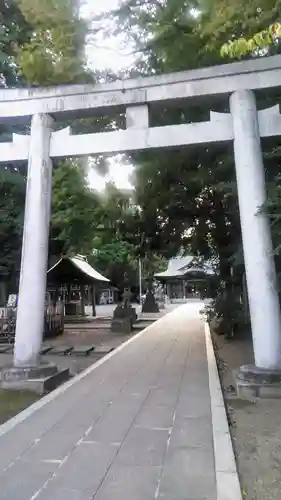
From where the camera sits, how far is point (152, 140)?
732cm

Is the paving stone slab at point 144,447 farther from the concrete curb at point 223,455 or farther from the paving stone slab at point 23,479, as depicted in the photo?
the paving stone slab at point 23,479

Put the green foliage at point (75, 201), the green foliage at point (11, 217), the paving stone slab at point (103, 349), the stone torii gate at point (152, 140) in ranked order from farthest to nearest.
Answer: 1. the green foliage at point (11, 217)
2. the green foliage at point (75, 201)
3. the paving stone slab at point (103, 349)
4. the stone torii gate at point (152, 140)

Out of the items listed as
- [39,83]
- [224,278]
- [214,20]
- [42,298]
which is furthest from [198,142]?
[224,278]

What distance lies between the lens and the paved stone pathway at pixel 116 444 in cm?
332

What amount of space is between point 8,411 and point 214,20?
619cm

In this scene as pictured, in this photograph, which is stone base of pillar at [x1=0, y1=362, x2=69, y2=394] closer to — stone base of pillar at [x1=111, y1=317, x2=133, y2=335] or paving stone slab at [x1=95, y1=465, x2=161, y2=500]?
paving stone slab at [x1=95, y1=465, x2=161, y2=500]

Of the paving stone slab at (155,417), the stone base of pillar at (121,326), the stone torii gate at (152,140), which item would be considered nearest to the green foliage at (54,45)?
the stone torii gate at (152,140)

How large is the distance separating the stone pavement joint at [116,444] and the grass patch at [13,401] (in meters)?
0.51

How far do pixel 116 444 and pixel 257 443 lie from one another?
152cm

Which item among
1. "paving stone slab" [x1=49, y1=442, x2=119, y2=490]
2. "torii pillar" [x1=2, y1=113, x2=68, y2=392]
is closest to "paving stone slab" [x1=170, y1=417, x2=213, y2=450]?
"paving stone slab" [x1=49, y1=442, x2=119, y2=490]

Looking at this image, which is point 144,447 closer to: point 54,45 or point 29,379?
point 29,379

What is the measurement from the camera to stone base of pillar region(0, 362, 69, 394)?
6.93 meters

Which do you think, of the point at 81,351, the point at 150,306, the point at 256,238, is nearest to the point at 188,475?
the point at 256,238

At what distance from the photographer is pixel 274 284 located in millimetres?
6551
